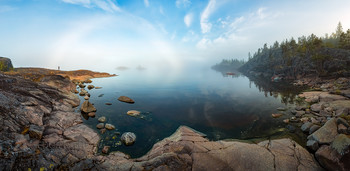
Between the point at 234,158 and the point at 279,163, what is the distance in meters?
3.27

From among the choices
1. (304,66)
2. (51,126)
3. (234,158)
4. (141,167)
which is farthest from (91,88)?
(304,66)

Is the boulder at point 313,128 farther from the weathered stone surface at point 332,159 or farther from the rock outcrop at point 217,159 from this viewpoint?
the weathered stone surface at point 332,159

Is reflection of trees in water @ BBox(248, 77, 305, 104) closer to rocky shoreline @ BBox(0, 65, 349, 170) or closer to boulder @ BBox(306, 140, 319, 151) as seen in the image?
boulder @ BBox(306, 140, 319, 151)

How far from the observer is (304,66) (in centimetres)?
6662

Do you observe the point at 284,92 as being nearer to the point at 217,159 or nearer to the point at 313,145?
the point at 313,145

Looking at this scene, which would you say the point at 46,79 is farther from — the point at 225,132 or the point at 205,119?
the point at 225,132

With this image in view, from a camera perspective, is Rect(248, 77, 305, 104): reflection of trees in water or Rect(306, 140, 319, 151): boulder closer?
Rect(306, 140, 319, 151): boulder

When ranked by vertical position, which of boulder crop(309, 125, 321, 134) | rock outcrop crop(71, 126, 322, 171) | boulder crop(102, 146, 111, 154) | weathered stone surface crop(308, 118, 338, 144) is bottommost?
boulder crop(102, 146, 111, 154)

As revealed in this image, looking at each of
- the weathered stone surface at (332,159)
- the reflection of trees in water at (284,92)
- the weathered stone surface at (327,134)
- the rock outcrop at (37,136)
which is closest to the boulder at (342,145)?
the weathered stone surface at (332,159)

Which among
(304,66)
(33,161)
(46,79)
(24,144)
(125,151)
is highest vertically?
(304,66)

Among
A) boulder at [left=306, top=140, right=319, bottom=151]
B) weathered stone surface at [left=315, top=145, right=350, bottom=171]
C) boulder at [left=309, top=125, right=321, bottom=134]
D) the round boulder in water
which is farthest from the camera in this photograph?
boulder at [left=309, top=125, right=321, bottom=134]

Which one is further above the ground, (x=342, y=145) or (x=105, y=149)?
(x=342, y=145)

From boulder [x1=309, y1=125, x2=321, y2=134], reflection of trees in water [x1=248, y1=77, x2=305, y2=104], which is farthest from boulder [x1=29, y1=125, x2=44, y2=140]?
reflection of trees in water [x1=248, y1=77, x2=305, y2=104]

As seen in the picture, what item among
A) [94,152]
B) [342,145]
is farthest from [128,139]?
[342,145]
